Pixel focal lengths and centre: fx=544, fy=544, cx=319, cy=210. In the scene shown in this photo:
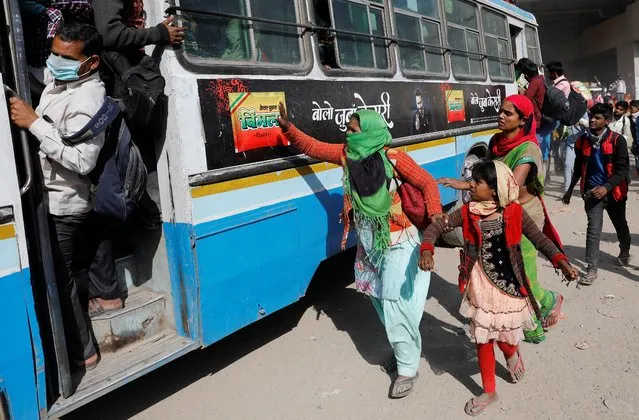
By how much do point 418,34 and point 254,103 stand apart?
244 cm

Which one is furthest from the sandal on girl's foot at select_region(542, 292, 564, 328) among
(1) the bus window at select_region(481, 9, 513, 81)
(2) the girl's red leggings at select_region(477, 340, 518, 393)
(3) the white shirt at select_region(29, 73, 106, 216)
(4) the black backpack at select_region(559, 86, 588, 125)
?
(4) the black backpack at select_region(559, 86, 588, 125)

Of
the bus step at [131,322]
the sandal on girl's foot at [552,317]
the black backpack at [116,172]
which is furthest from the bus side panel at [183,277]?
the sandal on girl's foot at [552,317]

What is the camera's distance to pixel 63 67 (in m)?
2.52

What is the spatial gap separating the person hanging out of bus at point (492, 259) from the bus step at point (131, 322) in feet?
5.12

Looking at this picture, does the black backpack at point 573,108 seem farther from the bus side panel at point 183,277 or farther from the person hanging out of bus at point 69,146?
the person hanging out of bus at point 69,146

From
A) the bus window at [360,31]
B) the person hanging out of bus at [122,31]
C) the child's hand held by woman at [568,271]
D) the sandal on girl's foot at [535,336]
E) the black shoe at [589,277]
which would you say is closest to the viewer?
the child's hand held by woman at [568,271]

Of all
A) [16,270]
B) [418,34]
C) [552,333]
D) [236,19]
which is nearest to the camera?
[16,270]

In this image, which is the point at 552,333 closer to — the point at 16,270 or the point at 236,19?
the point at 236,19

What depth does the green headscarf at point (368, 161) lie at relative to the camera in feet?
9.82

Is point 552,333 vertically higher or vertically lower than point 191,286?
lower

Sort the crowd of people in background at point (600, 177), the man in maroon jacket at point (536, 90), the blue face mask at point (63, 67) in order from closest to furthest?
the blue face mask at point (63, 67)
the crowd of people in background at point (600, 177)
the man in maroon jacket at point (536, 90)

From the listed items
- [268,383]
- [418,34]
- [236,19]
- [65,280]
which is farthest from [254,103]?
[418,34]

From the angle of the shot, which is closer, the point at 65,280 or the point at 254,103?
the point at 65,280

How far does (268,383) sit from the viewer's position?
11.3ft
